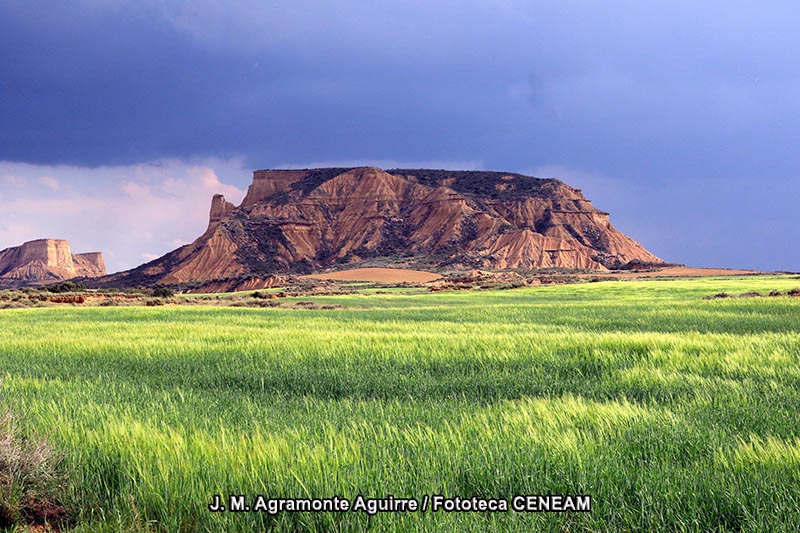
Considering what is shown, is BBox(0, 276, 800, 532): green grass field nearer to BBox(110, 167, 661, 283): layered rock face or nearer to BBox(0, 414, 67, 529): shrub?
BBox(0, 414, 67, 529): shrub

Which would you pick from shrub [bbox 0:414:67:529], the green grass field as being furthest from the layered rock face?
shrub [bbox 0:414:67:529]

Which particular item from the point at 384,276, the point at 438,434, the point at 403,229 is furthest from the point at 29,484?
the point at 403,229

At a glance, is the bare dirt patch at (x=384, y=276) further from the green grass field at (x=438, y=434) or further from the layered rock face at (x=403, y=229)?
the green grass field at (x=438, y=434)

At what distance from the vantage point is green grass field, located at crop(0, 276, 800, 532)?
3045 millimetres

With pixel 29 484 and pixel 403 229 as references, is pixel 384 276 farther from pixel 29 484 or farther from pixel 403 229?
pixel 29 484

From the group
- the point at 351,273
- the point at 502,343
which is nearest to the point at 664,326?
the point at 502,343

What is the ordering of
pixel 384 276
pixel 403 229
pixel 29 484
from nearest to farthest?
1. pixel 29 484
2. pixel 384 276
3. pixel 403 229

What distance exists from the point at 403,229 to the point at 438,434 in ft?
552

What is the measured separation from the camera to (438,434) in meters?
4.24

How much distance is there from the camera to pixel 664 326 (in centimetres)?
1733

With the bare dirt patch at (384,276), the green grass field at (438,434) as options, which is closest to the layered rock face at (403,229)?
the bare dirt patch at (384,276)

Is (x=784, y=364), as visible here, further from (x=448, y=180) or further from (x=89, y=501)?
(x=448, y=180)

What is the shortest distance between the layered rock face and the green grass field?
124468 mm

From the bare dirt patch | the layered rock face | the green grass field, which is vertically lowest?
the green grass field
